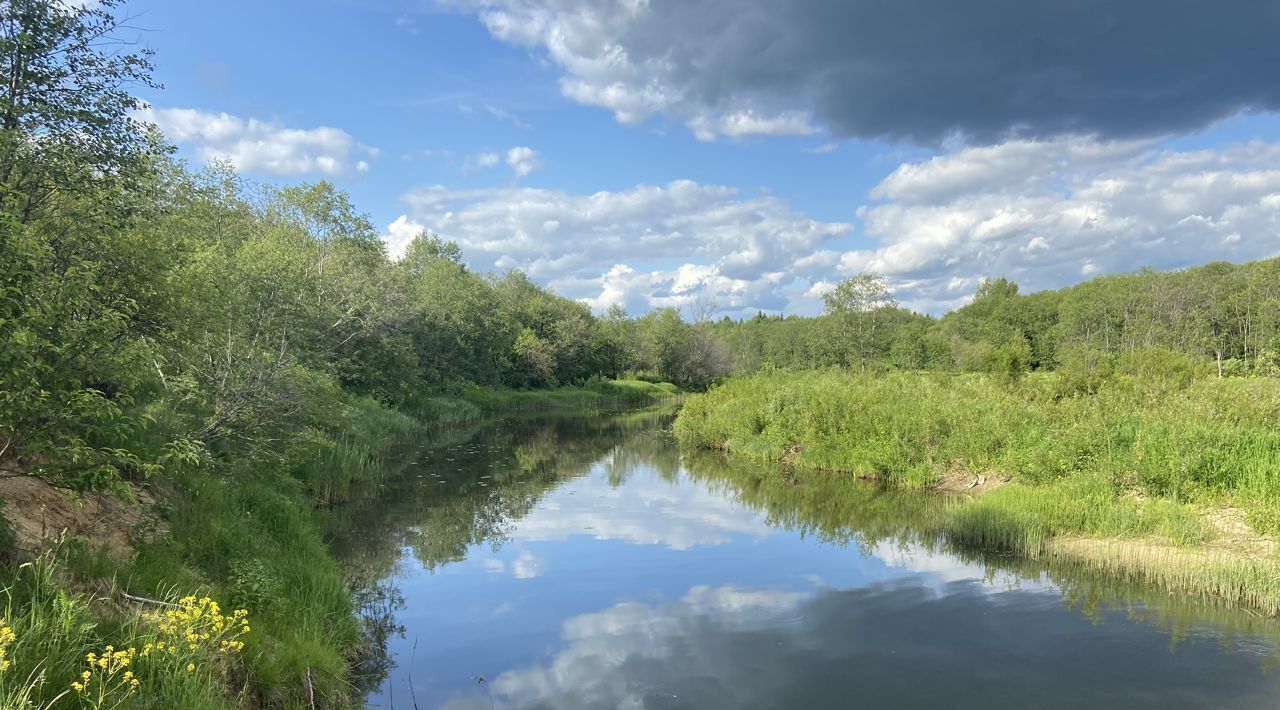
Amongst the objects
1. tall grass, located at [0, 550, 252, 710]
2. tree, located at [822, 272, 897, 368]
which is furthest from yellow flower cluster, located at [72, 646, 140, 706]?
tree, located at [822, 272, 897, 368]

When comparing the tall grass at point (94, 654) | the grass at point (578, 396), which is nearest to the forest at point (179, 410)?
the tall grass at point (94, 654)

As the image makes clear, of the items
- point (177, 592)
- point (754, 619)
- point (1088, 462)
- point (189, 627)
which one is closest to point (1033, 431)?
point (1088, 462)

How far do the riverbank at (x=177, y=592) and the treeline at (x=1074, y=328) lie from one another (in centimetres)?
2609

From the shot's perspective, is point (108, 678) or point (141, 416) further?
point (141, 416)

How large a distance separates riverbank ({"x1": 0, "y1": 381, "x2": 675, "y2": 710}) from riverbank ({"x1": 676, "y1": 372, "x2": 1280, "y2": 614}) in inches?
554

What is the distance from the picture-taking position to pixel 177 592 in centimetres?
763

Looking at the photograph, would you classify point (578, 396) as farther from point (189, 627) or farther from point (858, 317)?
point (189, 627)

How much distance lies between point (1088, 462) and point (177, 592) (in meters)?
19.4

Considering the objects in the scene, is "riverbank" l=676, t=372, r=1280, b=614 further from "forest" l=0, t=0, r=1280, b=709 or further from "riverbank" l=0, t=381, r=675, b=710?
"riverbank" l=0, t=381, r=675, b=710

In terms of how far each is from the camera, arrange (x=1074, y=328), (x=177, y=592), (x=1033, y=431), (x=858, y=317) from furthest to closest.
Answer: (x=1074, y=328) < (x=858, y=317) < (x=1033, y=431) < (x=177, y=592)

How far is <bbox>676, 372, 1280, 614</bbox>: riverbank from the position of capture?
13.5m

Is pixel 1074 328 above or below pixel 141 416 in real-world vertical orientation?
above

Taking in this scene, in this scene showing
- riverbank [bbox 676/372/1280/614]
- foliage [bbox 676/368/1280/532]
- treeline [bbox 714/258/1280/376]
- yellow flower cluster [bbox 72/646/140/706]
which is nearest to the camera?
yellow flower cluster [bbox 72/646/140/706]

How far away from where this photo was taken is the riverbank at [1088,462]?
13484 mm
